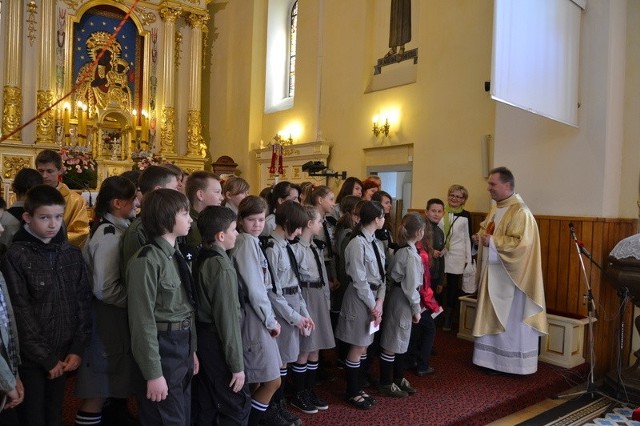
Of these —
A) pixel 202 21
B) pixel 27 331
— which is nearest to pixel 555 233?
pixel 27 331

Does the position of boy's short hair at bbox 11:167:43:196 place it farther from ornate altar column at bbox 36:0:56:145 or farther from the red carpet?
ornate altar column at bbox 36:0:56:145

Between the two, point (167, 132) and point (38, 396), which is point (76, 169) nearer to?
point (167, 132)

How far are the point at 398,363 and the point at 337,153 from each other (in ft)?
18.6

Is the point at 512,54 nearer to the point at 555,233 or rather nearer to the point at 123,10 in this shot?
the point at 555,233

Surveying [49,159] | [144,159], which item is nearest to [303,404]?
[49,159]

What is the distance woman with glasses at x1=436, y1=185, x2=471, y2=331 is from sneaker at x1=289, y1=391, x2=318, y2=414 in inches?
102

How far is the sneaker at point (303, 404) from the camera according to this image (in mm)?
3287

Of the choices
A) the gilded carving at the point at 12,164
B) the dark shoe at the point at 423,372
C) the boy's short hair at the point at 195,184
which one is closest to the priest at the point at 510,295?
the dark shoe at the point at 423,372

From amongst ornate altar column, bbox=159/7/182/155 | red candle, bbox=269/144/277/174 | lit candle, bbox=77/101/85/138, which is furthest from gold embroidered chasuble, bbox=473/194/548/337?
lit candle, bbox=77/101/85/138

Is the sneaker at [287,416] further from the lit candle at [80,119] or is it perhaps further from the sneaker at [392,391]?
the lit candle at [80,119]

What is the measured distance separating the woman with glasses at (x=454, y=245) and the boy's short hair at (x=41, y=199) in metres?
4.06

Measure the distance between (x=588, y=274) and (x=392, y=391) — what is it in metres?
2.29

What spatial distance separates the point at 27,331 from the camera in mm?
2170

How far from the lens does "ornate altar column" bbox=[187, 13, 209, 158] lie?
485 inches
